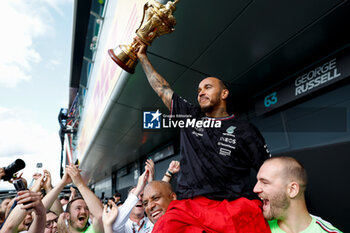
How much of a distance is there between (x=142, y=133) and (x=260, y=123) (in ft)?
11.5

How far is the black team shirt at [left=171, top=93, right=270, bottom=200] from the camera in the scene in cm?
143

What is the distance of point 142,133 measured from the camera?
21.8 feet

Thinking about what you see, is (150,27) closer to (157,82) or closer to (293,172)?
(157,82)

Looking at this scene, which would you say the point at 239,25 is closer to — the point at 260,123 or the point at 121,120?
the point at 260,123

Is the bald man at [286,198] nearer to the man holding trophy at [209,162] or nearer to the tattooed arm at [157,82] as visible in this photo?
the man holding trophy at [209,162]

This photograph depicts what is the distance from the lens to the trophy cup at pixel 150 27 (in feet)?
5.92

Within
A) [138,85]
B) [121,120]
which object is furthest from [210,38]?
[121,120]

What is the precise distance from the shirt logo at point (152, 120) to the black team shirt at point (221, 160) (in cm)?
354

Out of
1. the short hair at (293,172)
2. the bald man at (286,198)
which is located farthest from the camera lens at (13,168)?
the short hair at (293,172)

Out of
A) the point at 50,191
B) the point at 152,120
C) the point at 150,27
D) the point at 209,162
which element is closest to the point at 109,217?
the point at 50,191

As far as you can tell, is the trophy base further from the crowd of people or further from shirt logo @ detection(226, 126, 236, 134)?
shirt logo @ detection(226, 126, 236, 134)

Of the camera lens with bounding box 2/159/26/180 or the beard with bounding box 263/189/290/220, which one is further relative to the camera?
the camera lens with bounding box 2/159/26/180

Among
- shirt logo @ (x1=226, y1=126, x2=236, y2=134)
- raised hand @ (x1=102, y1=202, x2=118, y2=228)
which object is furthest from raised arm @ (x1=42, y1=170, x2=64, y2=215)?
shirt logo @ (x1=226, y1=126, x2=236, y2=134)

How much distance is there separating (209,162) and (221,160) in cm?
8
